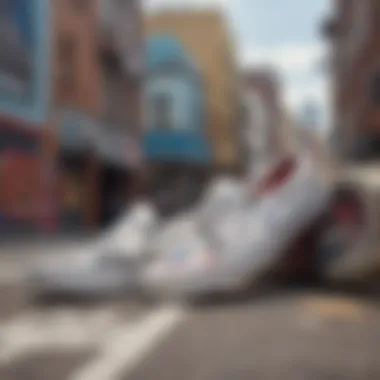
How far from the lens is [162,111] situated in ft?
83.1

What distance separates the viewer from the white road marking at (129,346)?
3.23m

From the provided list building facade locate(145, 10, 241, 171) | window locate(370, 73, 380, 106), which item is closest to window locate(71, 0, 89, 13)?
window locate(370, 73, 380, 106)

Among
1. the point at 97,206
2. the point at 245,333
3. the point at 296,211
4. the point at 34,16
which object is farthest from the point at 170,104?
the point at 245,333

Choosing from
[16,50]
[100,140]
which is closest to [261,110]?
[100,140]

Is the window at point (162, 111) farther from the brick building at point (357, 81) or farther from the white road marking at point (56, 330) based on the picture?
the white road marking at point (56, 330)

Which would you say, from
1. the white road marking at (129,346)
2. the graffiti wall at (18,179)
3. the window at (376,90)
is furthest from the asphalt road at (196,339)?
the window at (376,90)

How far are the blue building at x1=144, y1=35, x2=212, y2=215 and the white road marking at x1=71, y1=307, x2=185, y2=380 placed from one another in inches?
746

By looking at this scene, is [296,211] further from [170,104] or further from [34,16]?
[170,104]

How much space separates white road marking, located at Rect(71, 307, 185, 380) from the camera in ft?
10.6

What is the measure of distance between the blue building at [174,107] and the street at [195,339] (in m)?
18.5

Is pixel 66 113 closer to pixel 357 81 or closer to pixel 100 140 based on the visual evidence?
pixel 100 140

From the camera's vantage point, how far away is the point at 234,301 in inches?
214

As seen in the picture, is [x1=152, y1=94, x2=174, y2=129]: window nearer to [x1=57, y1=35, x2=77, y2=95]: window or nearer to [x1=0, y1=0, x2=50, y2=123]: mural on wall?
[x1=57, y1=35, x2=77, y2=95]: window

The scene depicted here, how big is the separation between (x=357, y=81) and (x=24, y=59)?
8386 millimetres
